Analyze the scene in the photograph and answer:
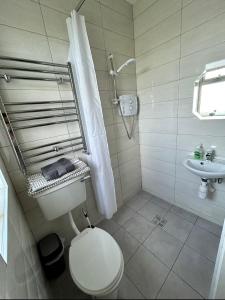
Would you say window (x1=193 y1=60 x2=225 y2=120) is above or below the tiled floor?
above

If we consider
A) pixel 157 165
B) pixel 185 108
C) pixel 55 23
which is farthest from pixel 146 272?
pixel 55 23

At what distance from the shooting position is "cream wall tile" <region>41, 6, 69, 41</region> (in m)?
1.02

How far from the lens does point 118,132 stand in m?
1.65

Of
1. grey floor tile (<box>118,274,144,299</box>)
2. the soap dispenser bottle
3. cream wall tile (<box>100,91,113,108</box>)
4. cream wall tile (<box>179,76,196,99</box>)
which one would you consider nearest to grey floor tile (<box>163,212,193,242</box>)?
grey floor tile (<box>118,274,144,299</box>)

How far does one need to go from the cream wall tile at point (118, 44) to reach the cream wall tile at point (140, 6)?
263 mm

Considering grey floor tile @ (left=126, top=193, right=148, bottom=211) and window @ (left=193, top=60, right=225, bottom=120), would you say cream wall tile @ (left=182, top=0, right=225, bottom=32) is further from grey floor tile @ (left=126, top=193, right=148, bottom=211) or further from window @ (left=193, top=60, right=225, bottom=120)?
grey floor tile @ (left=126, top=193, right=148, bottom=211)

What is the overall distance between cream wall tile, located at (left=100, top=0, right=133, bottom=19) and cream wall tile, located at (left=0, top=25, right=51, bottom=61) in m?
0.79

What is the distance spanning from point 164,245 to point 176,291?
1.16 ft

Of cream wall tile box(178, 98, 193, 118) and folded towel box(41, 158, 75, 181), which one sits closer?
folded towel box(41, 158, 75, 181)

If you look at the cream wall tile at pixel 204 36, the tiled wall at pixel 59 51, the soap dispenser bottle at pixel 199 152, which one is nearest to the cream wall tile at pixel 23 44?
the tiled wall at pixel 59 51

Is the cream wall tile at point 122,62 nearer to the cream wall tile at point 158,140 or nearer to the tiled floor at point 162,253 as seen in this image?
the cream wall tile at point 158,140

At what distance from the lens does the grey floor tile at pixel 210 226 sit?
1.44 m

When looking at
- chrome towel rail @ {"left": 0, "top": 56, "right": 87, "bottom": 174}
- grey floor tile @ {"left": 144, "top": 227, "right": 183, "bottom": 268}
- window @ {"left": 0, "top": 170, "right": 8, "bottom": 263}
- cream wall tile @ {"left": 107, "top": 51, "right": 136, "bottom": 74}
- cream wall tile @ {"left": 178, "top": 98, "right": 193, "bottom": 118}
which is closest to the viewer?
window @ {"left": 0, "top": 170, "right": 8, "bottom": 263}

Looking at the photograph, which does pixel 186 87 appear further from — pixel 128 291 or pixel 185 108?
pixel 128 291
